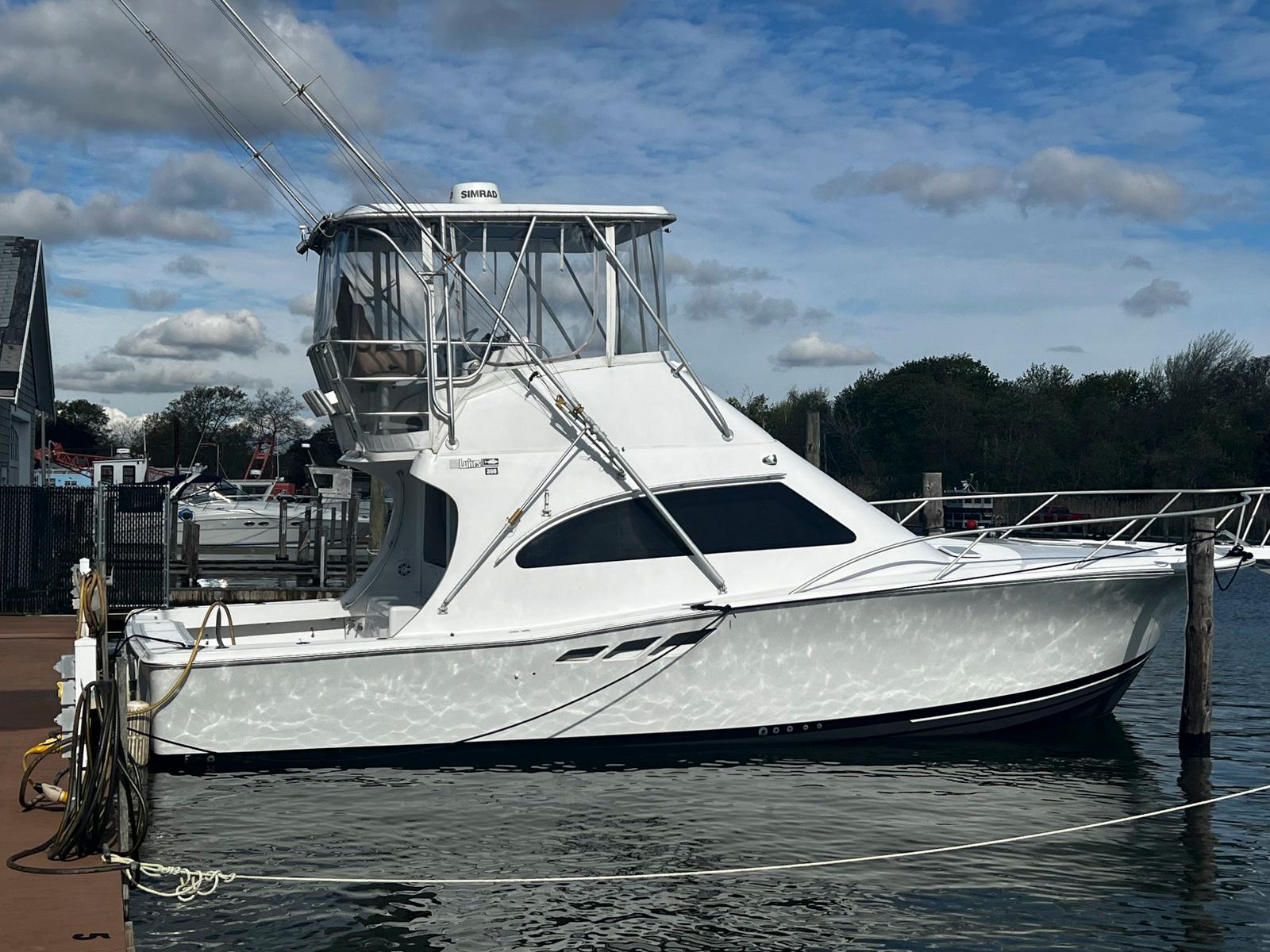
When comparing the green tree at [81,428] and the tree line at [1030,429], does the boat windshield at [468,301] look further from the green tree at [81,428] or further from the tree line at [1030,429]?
the green tree at [81,428]

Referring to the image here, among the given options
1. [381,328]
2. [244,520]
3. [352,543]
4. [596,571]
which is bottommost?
[596,571]

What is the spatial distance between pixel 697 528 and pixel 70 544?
13.4 m

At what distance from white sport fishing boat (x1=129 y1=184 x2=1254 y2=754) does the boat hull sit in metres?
0.02

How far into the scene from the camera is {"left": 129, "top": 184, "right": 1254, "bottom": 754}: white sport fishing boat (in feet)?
33.6

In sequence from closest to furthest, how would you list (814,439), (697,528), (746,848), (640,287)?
(746,848), (697,528), (640,287), (814,439)

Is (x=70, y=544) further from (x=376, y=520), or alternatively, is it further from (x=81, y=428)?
(x=81, y=428)

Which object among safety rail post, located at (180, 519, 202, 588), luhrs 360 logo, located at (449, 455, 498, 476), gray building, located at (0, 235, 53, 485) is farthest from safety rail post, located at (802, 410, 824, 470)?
gray building, located at (0, 235, 53, 485)

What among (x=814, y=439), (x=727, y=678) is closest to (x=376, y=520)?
(x=814, y=439)

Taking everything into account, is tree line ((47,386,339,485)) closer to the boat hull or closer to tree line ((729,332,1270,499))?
tree line ((729,332,1270,499))

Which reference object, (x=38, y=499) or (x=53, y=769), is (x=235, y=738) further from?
(x=38, y=499)

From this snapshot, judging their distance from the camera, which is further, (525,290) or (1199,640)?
(1199,640)

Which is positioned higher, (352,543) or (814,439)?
(814,439)

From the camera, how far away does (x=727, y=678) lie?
10.6m

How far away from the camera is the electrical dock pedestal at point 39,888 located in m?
6.18
